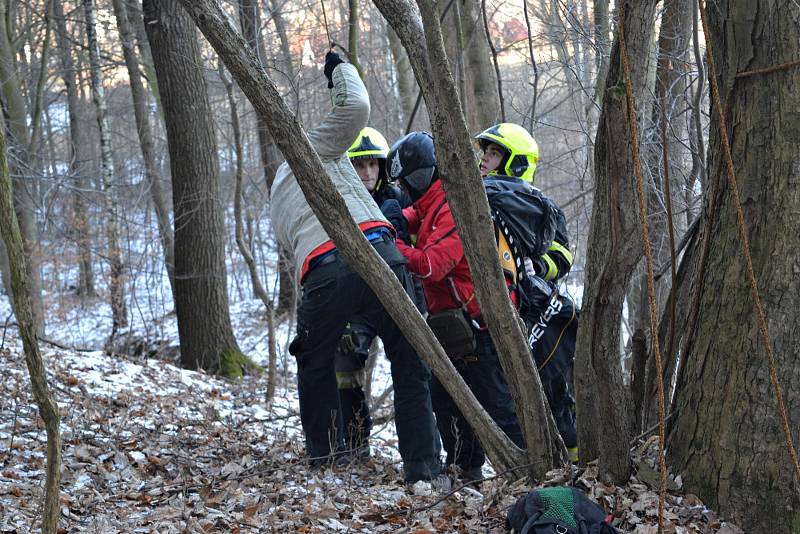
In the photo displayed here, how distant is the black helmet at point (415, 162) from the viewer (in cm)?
494

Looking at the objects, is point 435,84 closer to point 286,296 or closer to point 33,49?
point 286,296

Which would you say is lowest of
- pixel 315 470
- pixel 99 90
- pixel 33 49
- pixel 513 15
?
pixel 315 470

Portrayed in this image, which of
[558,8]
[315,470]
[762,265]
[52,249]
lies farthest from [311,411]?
[52,249]

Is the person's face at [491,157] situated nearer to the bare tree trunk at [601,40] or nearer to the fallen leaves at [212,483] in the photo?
the bare tree trunk at [601,40]

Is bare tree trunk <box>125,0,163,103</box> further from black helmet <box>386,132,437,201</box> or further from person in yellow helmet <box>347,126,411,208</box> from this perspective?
black helmet <box>386,132,437,201</box>

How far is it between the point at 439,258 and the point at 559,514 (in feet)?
6.72

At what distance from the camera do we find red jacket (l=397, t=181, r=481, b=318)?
4828 mm

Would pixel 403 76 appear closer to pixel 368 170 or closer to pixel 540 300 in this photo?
pixel 368 170

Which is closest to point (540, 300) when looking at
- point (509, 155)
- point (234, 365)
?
point (509, 155)

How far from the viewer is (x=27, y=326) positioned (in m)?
3.02

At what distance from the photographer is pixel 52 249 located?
59.7ft

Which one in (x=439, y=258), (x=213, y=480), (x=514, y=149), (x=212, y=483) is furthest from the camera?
(x=514, y=149)

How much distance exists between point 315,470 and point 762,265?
9.75ft

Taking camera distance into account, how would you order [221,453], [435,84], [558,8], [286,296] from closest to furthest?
1. [435,84]
2. [221,453]
3. [558,8]
4. [286,296]
